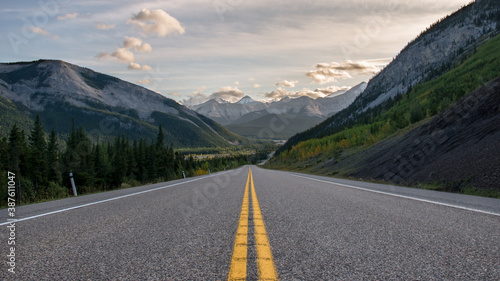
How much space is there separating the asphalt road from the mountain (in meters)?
113

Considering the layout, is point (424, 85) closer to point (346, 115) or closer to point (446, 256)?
point (346, 115)

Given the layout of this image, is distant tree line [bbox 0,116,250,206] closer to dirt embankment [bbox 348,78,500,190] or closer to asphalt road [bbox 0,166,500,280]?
dirt embankment [bbox 348,78,500,190]

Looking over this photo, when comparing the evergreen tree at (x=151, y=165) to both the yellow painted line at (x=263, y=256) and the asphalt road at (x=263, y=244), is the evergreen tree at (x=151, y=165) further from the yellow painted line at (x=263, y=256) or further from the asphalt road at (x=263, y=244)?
the yellow painted line at (x=263, y=256)

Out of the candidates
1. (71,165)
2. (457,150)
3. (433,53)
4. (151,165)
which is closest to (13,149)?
(71,165)

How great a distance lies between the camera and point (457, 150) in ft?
48.8

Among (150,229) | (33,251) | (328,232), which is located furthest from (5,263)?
(328,232)

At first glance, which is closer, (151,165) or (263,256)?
(263,256)

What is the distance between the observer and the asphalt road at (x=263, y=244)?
2930mm

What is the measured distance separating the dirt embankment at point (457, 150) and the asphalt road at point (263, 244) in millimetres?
6578

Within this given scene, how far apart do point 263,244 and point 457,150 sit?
15.0m

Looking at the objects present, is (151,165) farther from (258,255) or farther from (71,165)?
(258,255)

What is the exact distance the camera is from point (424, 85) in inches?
3839

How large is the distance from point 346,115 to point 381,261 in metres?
165

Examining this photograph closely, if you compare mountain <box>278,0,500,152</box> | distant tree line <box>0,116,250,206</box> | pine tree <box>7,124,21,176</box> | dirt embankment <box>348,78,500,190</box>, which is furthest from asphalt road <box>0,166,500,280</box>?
mountain <box>278,0,500,152</box>
